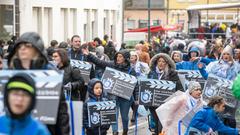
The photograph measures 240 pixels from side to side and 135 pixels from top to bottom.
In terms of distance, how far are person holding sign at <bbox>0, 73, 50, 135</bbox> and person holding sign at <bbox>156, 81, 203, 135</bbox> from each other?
237 inches

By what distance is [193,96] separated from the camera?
36.4ft

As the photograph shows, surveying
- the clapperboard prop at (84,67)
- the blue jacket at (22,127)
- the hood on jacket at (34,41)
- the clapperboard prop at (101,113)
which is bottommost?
the clapperboard prop at (101,113)

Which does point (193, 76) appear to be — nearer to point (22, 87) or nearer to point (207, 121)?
point (207, 121)

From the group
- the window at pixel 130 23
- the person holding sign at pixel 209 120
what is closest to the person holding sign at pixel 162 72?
the person holding sign at pixel 209 120

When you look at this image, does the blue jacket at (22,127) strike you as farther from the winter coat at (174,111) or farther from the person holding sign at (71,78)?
the winter coat at (174,111)

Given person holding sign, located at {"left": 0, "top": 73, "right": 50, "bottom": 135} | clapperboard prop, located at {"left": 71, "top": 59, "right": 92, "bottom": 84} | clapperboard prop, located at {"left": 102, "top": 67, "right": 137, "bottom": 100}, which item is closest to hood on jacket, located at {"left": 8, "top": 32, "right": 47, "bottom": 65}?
person holding sign, located at {"left": 0, "top": 73, "right": 50, "bottom": 135}

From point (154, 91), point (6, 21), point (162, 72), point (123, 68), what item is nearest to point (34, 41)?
point (154, 91)

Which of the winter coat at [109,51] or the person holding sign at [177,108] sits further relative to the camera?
the winter coat at [109,51]

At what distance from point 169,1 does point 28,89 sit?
71833mm

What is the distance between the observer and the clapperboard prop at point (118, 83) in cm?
1314

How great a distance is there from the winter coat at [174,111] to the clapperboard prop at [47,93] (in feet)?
16.7

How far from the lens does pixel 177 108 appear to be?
1123 centimetres

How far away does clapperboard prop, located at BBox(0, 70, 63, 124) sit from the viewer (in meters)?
6.07

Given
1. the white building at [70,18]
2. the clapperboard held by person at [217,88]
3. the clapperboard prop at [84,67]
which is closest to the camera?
the clapperboard held by person at [217,88]
